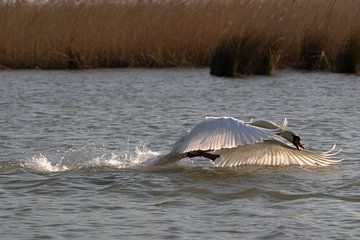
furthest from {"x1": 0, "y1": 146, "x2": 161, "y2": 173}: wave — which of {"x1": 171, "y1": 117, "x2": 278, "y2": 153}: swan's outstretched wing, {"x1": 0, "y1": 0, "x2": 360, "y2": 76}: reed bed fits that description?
{"x1": 0, "y1": 0, "x2": 360, "y2": 76}: reed bed

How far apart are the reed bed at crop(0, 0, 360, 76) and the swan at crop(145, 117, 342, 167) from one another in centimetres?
794

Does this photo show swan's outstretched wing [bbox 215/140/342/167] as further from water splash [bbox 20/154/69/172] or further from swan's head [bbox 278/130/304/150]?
water splash [bbox 20/154/69/172]

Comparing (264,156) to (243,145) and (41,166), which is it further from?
(41,166)

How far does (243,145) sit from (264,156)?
0.96 ft

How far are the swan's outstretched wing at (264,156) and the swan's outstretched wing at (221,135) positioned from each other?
0.75 m

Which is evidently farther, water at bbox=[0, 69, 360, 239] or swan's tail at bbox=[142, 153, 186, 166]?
swan's tail at bbox=[142, 153, 186, 166]

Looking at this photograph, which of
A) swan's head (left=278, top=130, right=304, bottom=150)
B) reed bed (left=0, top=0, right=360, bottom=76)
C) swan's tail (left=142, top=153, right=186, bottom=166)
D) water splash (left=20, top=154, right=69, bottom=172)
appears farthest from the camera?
reed bed (left=0, top=0, right=360, bottom=76)

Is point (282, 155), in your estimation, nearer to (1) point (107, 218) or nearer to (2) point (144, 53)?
(1) point (107, 218)

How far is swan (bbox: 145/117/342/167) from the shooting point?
23.5 feet

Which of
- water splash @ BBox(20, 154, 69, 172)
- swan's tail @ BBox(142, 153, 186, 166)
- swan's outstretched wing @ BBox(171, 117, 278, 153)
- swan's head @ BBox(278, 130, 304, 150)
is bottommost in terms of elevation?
water splash @ BBox(20, 154, 69, 172)

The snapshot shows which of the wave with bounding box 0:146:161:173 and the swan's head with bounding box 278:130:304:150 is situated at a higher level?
the swan's head with bounding box 278:130:304:150

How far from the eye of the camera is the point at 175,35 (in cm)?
1705

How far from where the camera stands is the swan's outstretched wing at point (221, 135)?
710 centimetres

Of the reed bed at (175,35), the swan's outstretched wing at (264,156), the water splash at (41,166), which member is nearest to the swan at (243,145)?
Answer: the swan's outstretched wing at (264,156)
